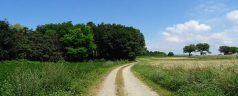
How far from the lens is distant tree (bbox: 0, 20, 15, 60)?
9375 cm

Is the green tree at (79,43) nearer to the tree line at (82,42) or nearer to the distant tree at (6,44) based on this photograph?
the tree line at (82,42)

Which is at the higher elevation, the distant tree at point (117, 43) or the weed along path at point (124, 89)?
the distant tree at point (117, 43)

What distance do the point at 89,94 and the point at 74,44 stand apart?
3707 inches

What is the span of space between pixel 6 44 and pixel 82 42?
90.9 ft

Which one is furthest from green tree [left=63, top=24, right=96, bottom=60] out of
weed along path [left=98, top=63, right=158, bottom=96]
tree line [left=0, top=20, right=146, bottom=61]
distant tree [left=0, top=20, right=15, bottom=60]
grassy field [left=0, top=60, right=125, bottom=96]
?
grassy field [left=0, top=60, right=125, bottom=96]

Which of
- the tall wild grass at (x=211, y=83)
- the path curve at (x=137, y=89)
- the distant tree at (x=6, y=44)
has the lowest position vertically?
the path curve at (x=137, y=89)

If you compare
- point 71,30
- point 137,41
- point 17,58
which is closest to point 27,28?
point 71,30

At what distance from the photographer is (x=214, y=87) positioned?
811 inches

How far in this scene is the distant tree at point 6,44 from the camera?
93.8 meters

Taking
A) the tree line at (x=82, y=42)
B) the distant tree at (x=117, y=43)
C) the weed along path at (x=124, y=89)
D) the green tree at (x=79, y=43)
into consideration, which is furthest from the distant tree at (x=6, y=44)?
the weed along path at (x=124, y=89)

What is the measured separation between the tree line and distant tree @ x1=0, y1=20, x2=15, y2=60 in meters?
3.11

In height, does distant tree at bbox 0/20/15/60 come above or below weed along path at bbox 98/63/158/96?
above

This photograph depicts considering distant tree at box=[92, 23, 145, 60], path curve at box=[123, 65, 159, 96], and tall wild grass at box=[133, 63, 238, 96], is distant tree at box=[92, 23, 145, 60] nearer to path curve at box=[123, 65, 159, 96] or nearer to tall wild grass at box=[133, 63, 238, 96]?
path curve at box=[123, 65, 159, 96]

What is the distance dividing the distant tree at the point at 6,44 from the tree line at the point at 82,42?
10.2ft
